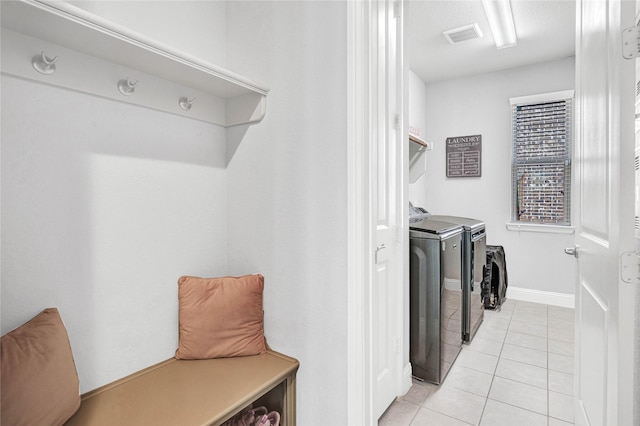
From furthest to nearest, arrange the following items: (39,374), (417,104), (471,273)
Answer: (417,104) < (471,273) < (39,374)

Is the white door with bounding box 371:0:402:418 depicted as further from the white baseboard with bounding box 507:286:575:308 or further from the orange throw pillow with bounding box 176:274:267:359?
the white baseboard with bounding box 507:286:575:308

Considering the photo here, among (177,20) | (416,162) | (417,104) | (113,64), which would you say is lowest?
(416,162)

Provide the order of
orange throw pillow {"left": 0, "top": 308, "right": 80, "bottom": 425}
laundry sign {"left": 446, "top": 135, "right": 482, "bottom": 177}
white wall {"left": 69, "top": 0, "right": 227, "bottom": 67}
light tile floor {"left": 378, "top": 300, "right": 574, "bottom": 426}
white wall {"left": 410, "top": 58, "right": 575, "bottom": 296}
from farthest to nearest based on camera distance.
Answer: laundry sign {"left": 446, "top": 135, "right": 482, "bottom": 177}
white wall {"left": 410, "top": 58, "right": 575, "bottom": 296}
light tile floor {"left": 378, "top": 300, "right": 574, "bottom": 426}
white wall {"left": 69, "top": 0, "right": 227, "bottom": 67}
orange throw pillow {"left": 0, "top": 308, "right": 80, "bottom": 425}

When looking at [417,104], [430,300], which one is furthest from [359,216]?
[417,104]

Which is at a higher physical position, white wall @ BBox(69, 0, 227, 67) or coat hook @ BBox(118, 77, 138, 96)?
white wall @ BBox(69, 0, 227, 67)

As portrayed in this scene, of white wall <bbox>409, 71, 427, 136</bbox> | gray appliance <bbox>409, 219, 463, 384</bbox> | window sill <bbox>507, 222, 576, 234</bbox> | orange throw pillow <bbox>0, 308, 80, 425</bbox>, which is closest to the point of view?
orange throw pillow <bbox>0, 308, 80, 425</bbox>

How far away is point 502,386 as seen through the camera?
2104 millimetres

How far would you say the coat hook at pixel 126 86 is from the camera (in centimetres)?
133

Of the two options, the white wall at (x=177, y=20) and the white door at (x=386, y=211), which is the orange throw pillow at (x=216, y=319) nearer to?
the white door at (x=386, y=211)

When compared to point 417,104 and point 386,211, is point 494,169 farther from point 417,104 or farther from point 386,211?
point 386,211

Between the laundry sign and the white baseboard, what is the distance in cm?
144

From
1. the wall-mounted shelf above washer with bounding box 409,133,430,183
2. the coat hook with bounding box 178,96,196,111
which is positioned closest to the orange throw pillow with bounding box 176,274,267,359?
the coat hook with bounding box 178,96,196,111

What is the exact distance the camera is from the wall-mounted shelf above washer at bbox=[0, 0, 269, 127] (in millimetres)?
1009

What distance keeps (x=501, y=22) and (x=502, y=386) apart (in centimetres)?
285
